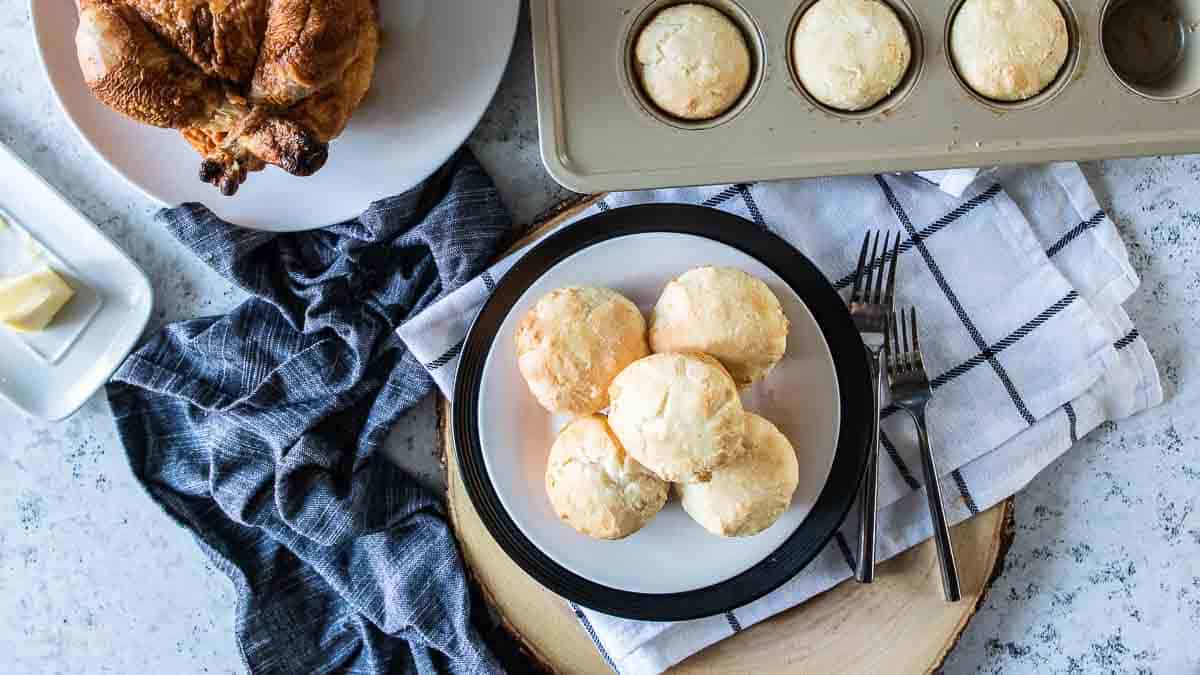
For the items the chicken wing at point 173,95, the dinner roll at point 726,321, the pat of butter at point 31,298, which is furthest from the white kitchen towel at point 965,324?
the pat of butter at point 31,298

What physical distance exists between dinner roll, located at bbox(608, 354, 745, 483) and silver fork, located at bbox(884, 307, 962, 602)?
1.31 ft

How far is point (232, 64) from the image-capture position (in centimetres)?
134

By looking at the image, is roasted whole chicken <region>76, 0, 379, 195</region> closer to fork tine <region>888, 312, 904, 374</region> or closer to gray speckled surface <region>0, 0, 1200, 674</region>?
gray speckled surface <region>0, 0, 1200, 674</region>

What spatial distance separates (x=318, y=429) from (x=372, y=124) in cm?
58

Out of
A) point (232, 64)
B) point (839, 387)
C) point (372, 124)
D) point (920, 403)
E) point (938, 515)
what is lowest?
point (938, 515)

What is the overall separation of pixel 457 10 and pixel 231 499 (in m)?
0.98

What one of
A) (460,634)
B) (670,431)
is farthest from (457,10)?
→ (460,634)

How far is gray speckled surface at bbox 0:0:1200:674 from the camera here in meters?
1.77

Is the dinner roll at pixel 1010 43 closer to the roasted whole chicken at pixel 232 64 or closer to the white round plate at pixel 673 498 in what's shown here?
the white round plate at pixel 673 498

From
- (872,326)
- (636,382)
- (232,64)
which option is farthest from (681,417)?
(232,64)

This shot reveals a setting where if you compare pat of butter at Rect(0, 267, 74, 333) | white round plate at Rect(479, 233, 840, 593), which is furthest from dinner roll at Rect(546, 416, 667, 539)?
pat of butter at Rect(0, 267, 74, 333)

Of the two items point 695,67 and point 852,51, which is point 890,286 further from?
point 695,67

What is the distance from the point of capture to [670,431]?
1.33 metres

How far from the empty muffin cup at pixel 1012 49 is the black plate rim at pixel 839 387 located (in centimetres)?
42
